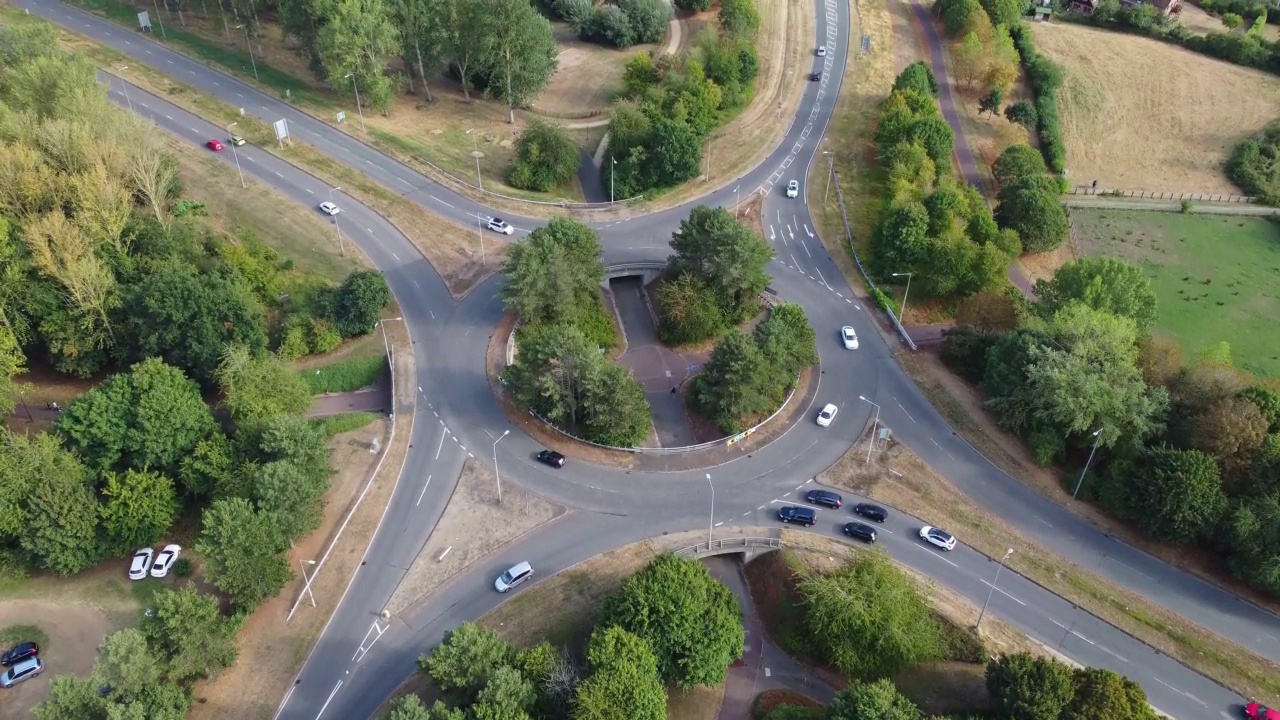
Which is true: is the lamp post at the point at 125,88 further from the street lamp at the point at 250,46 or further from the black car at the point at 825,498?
the black car at the point at 825,498

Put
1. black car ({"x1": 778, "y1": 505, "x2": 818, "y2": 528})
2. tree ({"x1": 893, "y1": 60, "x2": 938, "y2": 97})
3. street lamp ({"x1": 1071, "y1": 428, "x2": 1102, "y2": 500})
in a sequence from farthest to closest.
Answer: tree ({"x1": 893, "y1": 60, "x2": 938, "y2": 97})
street lamp ({"x1": 1071, "y1": 428, "x2": 1102, "y2": 500})
black car ({"x1": 778, "y1": 505, "x2": 818, "y2": 528})

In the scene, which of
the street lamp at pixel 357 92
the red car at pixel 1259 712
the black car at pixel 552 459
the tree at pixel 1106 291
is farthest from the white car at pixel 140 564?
the tree at pixel 1106 291

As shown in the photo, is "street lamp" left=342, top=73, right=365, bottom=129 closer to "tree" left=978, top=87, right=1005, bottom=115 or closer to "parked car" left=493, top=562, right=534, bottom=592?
"parked car" left=493, top=562, right=534, bottom=592

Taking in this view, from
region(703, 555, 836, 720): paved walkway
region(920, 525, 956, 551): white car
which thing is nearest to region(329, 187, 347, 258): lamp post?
region(703, 555, 836, 720): paved walkway

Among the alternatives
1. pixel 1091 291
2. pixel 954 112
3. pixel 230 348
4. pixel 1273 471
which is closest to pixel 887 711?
pixel 1273 471

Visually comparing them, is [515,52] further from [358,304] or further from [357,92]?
[358,304]

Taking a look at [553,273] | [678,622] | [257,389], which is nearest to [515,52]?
[553,273]
